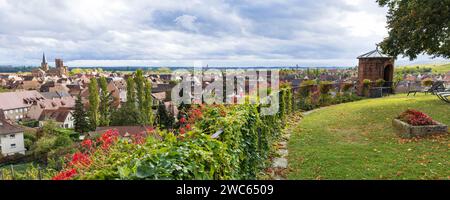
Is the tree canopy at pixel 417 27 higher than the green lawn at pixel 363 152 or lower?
higher

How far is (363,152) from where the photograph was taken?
19.8ft

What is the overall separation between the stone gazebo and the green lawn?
9479mm

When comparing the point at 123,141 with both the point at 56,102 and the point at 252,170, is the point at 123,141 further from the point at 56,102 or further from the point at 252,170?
the point at 56,102

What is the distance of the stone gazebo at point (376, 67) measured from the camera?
18500 mm

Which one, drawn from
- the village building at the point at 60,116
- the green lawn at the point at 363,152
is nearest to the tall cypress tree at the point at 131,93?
the village building at the point at 60,116

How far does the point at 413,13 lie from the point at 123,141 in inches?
412

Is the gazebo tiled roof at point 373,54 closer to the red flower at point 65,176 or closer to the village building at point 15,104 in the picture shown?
the red flower at point 65,176

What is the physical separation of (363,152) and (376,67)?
14552 mm

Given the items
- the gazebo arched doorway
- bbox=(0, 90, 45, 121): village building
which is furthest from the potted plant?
bbox=(0, 90, 45, 121): village building

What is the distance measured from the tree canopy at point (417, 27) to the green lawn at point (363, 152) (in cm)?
279

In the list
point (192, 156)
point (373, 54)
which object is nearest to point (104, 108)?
point (373, 54)

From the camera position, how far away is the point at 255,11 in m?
5.36

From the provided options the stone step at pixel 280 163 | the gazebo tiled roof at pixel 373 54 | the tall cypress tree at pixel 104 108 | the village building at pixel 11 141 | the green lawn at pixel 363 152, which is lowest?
the village building at pixel 11 141
